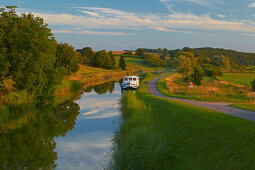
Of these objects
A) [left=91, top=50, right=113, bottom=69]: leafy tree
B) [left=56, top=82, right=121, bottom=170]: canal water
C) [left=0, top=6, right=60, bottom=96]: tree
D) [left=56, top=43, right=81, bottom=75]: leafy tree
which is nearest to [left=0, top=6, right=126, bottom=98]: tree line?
[left=0, top=6, right=60, bottom=96]: tree

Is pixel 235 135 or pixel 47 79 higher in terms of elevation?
pixel 47 79

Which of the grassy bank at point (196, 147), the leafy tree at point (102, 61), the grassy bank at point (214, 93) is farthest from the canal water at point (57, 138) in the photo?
the leafy tree at point (102, 61)

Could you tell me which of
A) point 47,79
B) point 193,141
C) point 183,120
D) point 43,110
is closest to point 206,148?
point 193,141

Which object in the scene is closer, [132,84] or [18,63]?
[18,63]

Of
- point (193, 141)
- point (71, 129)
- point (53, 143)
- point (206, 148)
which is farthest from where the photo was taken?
point (71, 129)

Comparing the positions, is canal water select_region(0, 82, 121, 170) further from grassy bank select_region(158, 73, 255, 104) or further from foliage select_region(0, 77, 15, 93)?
grassy bank select_region(158, 73, 255, 104)

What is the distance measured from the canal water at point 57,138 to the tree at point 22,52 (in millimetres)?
3488

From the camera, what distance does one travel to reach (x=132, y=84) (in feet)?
166

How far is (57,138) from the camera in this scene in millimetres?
19531

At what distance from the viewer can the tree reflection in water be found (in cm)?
1483

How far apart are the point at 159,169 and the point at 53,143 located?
9.89 metres

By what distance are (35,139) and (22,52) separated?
14.2m

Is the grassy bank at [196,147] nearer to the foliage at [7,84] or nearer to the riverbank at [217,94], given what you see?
the riverbank at [217,94]

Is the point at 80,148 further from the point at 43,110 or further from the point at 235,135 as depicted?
the point at 43,110
